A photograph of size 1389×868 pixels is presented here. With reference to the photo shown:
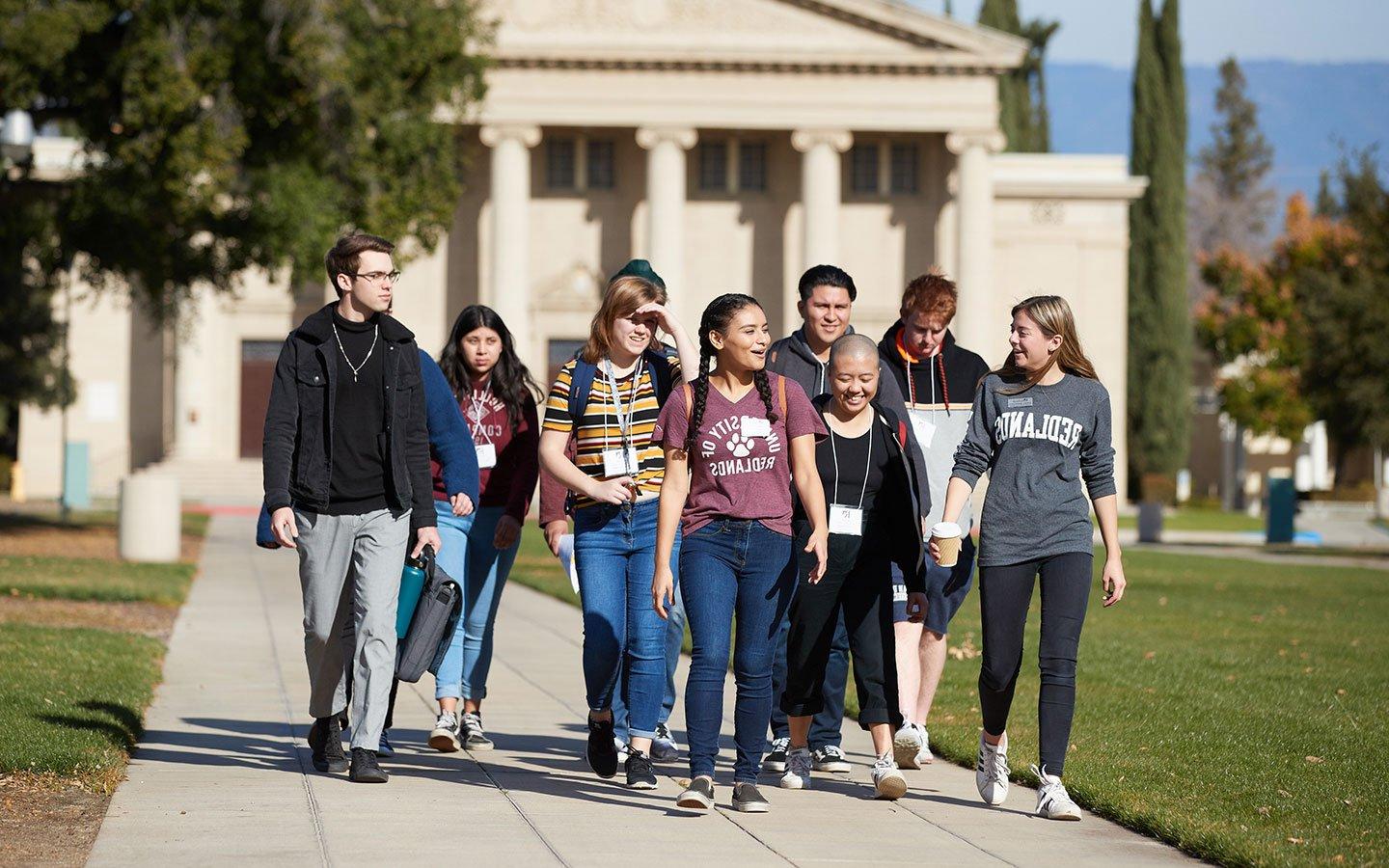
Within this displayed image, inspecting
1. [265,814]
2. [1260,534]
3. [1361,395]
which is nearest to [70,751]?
[265,814]

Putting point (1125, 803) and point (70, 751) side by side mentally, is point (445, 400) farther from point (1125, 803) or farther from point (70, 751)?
point (1125, 803)

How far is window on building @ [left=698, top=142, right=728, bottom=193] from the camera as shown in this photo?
55.8 meters

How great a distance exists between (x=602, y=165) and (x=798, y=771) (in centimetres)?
4844

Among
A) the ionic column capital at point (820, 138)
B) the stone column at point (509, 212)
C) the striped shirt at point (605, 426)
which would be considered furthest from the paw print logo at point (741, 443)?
the ionic column capital at point (820, 138)

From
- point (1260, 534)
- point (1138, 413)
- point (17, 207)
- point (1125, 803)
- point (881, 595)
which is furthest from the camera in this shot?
point (1138, 413)

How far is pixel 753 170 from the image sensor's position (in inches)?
2213

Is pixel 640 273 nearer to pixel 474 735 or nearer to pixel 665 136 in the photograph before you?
pixel 474 735

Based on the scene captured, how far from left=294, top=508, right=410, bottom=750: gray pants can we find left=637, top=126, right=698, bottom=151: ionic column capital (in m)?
44.7

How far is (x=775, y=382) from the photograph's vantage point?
25.5ft

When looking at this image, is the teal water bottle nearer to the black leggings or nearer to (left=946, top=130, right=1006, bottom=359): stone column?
the black leggings

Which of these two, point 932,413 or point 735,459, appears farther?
point 932,413

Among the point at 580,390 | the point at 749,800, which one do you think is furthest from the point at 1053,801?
the point at 580,390

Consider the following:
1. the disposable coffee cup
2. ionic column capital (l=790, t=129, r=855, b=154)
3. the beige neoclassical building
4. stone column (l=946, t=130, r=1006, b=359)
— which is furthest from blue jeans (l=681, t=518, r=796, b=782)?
ionic column capital (l=790, t=129, r=855, b=154)

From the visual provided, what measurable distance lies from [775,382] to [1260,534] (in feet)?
130
